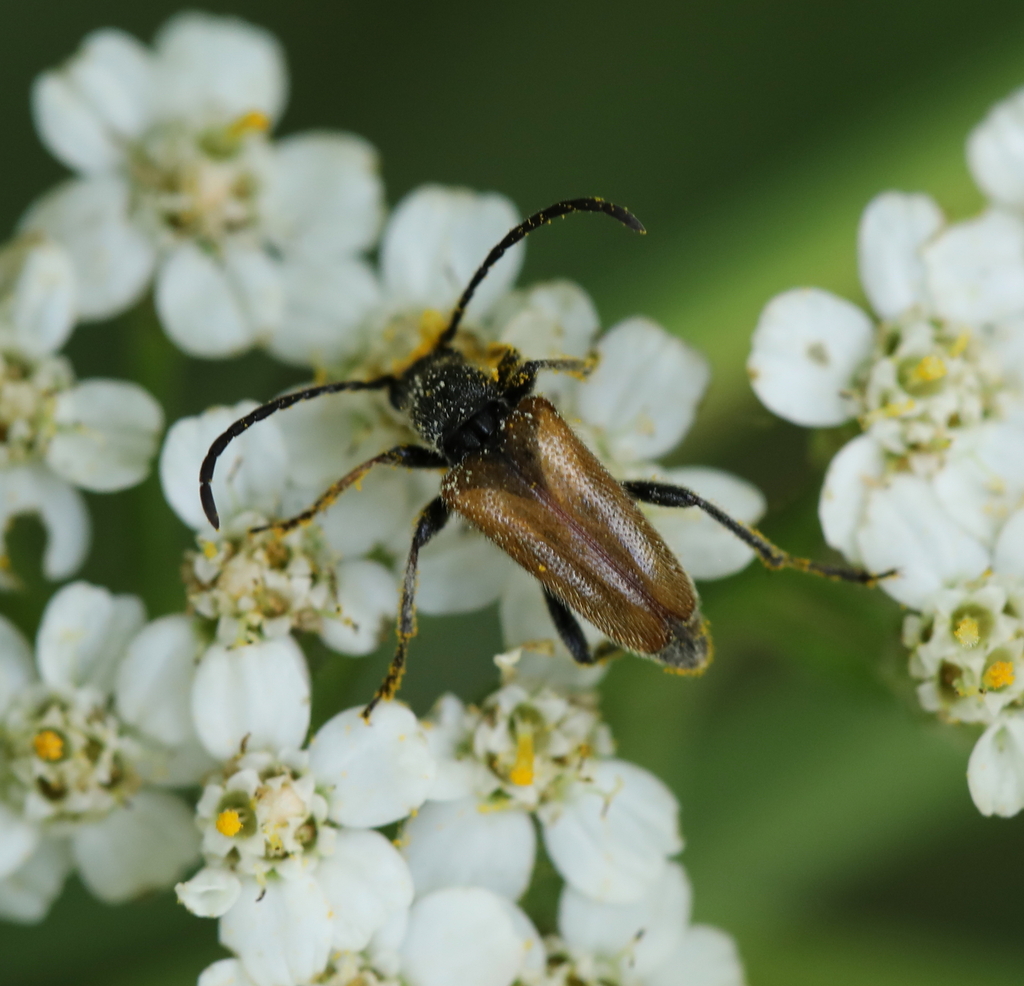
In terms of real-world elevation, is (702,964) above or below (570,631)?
below

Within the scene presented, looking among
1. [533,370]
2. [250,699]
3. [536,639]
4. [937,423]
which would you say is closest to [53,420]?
[250,699]

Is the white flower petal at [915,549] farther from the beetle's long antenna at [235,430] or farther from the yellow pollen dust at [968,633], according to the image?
the beetle's long antenna at [235,430]

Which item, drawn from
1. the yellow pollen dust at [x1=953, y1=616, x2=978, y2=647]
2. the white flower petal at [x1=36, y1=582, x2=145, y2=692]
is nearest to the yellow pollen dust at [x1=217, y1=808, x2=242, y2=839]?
the white flower petal at [x1=36, y1=582, x2=145, y2=692]

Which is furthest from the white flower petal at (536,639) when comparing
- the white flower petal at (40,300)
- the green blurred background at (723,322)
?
the white flower petal at (40,300)

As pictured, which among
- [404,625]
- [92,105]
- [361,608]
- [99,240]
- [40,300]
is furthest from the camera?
[92,105]

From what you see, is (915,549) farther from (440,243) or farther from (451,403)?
(440,243)

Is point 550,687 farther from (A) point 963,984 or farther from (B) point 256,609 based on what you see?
(A) point 963,984

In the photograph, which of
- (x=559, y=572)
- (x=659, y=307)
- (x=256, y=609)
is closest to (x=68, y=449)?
(x=256, y=609)

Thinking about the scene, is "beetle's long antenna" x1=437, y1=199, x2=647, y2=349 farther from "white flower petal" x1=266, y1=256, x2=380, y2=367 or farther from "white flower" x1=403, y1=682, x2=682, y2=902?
"white flower" x1=403, y1=682, x2=682, y2=902
